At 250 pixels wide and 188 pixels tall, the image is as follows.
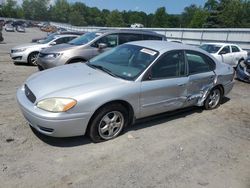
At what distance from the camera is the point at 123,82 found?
436 cm

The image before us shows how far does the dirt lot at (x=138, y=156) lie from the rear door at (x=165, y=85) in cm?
31

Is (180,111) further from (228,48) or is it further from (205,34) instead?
(205,34)

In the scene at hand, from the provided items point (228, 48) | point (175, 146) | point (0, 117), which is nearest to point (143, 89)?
point (175, 146)

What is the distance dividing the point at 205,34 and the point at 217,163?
21.7 meters

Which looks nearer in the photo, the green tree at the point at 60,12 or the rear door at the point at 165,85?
the rear door at the point at 165,85

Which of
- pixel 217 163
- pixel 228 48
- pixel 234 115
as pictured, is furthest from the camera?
pixel 228 48

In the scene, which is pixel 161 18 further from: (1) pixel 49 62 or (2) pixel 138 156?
(2) pixel 138 156

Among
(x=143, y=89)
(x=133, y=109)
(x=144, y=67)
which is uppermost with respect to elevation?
(x=144, y=67)

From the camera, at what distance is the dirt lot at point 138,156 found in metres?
3.38

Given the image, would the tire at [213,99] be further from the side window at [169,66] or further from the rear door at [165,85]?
the side window at [169,66]

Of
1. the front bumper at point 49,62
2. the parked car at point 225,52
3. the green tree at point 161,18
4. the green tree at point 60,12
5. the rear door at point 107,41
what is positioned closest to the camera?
the front bumper at point 49,62

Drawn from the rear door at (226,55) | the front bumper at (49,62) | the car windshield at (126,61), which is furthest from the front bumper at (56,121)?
the rear door at (226,55)

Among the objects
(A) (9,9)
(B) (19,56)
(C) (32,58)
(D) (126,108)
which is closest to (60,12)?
(A) (9,9)

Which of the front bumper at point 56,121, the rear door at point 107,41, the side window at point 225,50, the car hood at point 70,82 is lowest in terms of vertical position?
the front bumper at point 56,121
